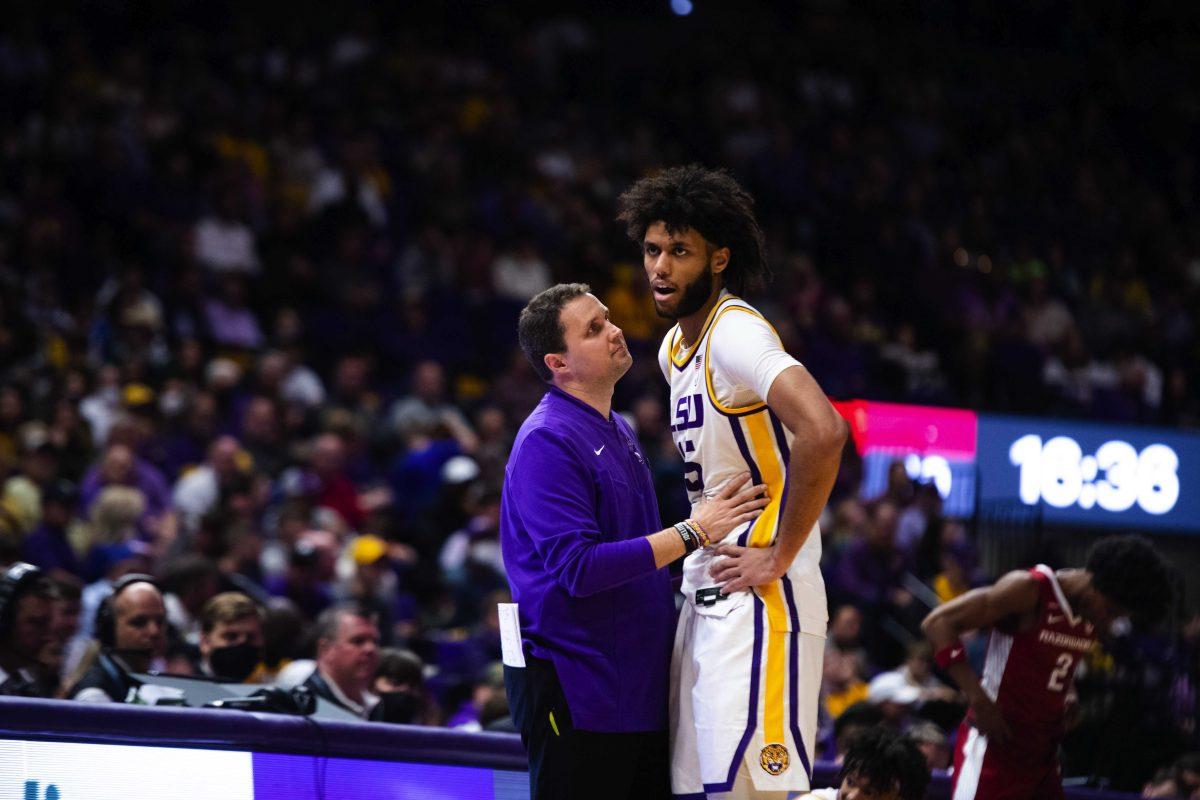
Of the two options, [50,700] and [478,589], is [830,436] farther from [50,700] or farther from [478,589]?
[478,589]

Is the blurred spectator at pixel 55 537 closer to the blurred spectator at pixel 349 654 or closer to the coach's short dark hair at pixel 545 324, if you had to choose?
the blurred spectator at pixel 349 654

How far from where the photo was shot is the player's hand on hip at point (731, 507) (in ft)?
12.6

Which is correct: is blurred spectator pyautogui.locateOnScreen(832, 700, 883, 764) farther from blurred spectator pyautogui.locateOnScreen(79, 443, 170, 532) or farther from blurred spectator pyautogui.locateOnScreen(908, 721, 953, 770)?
blurred spectator pyautogui.locateOnScreen(79, 443, 170, 532)

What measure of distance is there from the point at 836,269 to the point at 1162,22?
7604 millimetres

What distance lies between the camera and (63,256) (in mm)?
10883

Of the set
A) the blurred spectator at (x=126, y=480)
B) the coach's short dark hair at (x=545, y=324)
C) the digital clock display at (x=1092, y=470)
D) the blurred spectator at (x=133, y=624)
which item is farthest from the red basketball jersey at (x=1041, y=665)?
the digital clock display at (x=1092, y=470)

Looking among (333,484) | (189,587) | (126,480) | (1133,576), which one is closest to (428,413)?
(333,484)

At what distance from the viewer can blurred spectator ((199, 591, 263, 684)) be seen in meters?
5.95

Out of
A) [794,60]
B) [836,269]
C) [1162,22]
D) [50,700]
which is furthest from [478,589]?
[1162,22]

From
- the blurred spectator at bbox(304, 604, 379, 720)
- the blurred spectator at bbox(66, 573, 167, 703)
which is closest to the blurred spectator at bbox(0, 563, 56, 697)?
the blurred spectator at bbox(66, 573, 167, 703)

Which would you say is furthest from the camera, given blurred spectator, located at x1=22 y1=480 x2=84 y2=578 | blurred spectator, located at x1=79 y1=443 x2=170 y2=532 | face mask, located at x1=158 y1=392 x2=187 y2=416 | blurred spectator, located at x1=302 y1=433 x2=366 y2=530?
face mask, located at x1=158 y1=392 x2=187 y2=416

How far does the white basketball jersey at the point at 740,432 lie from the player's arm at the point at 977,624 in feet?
4.01

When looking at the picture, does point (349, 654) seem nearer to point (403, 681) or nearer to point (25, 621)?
point (403, 681)

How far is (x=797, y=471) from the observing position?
3732 mm
